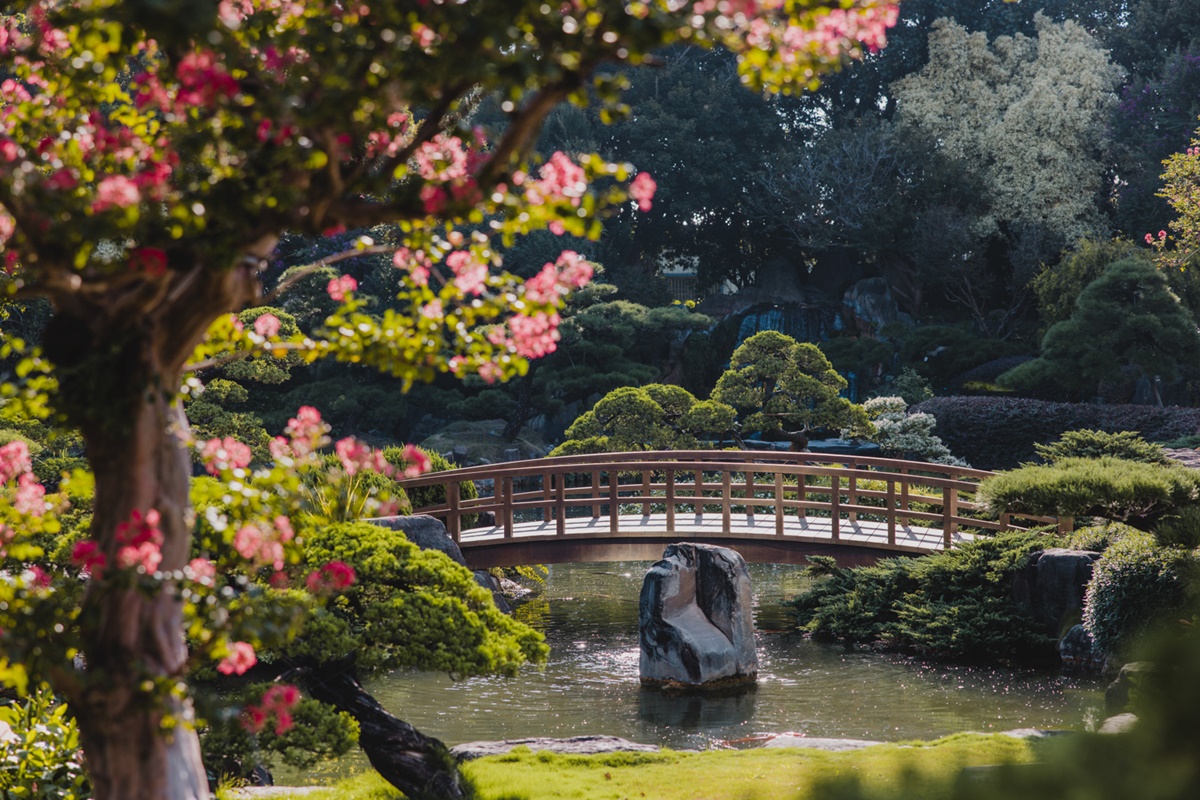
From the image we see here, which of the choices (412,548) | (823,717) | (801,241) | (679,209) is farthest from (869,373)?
(412,548)

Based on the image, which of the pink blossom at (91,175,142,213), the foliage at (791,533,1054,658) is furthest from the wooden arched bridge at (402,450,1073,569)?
the pink blossom at (91,175,142,213)

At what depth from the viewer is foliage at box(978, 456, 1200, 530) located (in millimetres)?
8766

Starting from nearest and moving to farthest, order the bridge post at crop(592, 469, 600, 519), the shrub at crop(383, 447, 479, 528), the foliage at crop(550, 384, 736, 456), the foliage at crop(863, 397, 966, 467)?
the bridge post at crop(592, 469, 600, 519)
the shrub at crop(383, 447, 479, 528)
the foliage at crop(550, 384, 736, 456)
the foliage at crop(863, 397, 966, 467)

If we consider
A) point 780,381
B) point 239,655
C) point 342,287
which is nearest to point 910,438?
point 780,381

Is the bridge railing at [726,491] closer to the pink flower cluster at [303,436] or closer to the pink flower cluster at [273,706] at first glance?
the pink flower cluster at [303,436]

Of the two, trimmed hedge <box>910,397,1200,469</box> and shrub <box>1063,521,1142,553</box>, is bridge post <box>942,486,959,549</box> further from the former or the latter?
trimmed hedge <box>910,397,1200,469</box>

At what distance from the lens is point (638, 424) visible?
1852cm

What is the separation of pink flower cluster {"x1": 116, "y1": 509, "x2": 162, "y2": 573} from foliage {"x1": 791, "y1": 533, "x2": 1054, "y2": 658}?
31.9 feet

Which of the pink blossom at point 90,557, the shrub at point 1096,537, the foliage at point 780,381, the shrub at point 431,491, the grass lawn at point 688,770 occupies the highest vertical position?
the foliage at point 780,381

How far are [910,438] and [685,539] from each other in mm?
7590

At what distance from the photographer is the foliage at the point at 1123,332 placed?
67.2 feet

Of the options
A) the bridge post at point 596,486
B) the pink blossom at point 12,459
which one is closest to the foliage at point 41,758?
the pink blossom at point 12,459

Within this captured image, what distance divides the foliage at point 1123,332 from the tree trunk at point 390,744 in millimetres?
17661

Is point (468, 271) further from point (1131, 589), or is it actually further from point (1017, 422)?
point (1017, 422)
